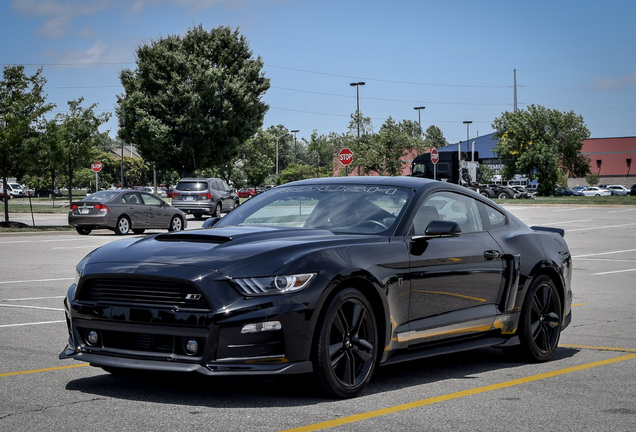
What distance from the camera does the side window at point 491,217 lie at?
7207mm

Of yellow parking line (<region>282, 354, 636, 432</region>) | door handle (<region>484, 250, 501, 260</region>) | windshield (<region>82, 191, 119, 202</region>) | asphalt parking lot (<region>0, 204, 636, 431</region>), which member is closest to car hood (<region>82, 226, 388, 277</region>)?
asphalt parking lot (<region>0, 204, 636, 431</region>)

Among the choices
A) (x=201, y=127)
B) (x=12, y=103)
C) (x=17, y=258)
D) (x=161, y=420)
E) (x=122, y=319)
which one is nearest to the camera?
(x=161, y=420)

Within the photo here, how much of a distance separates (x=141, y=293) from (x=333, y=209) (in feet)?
5.89

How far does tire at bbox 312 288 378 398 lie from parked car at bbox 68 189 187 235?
21.9 meters

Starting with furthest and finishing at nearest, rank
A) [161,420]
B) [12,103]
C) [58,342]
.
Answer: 1. [12,103]
2. [58,342]
3. [161,420]

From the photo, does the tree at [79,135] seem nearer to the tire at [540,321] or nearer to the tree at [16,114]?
the tree at [16,114]

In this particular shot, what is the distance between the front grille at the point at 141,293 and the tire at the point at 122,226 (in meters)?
22.3

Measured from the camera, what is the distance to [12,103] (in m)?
30.2

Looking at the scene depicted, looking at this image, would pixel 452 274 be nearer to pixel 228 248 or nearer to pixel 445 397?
pixel 445 397

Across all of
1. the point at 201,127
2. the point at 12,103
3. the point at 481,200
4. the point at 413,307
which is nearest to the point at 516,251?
the point at 481,200

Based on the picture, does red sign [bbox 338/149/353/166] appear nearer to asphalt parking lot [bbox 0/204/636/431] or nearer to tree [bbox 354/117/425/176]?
asphalt parking lot [bbox 0/204/636/431]

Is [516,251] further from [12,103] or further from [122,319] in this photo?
[12,103]

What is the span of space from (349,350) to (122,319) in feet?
4.81

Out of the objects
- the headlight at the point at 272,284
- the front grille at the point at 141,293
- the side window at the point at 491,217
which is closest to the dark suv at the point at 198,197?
the side window at the point at 491,217
